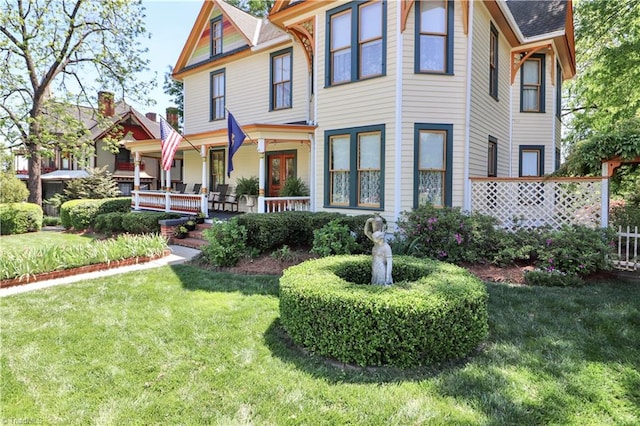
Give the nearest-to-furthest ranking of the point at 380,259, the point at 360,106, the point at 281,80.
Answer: the point at 380,259 < the point at 360,106 < the point at 281,80

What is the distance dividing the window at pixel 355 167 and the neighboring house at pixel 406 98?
0.03m

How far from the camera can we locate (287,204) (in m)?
11.0

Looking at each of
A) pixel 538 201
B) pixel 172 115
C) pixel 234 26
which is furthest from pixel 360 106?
pixel 172 115

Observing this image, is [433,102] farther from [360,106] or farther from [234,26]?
[234,26]

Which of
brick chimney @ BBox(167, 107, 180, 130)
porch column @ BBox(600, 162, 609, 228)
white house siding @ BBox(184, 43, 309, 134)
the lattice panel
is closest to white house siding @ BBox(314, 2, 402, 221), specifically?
the lattice panel

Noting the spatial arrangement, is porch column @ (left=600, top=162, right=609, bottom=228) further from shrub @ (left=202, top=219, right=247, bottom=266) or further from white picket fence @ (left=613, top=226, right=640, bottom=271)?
shrub @ (left=202, top=219, right=247, bottom=266)

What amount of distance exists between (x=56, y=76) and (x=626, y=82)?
23.9 metres

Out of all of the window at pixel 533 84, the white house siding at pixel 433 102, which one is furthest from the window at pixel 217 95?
the window at pixel 533 84

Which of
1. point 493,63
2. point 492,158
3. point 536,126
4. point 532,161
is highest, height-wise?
point 493,63

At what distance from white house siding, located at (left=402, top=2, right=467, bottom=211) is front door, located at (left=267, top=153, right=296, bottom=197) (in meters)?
5.18

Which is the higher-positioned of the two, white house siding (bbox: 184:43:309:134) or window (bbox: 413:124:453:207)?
white house siding (bbox: 184:43:309:134)

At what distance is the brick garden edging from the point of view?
6.70 metres

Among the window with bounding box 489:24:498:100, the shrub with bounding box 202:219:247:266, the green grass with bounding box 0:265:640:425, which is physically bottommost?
the green grass with bounding box 0:265:640:425

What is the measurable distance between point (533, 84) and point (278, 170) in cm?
900
